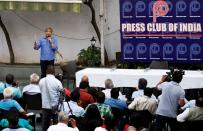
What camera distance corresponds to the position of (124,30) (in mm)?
17828

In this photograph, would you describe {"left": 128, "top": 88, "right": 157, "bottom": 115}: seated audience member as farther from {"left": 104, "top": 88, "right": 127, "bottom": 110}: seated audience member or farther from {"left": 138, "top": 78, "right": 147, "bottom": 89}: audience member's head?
{"left": 138, "top": 78, "right": 147, "bottom": 89}: audience member's head

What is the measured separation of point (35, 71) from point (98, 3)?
301cm

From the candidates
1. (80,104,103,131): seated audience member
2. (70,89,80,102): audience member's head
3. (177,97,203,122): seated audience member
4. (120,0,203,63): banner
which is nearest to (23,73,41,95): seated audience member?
(70,89,80,102): audience member's head

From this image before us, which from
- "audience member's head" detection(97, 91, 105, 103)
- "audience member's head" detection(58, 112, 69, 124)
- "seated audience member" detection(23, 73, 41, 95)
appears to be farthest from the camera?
"seated audience member" detection(23, 73, 41, 95)

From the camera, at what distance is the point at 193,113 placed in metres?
9.76

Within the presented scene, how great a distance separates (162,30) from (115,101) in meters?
6.83

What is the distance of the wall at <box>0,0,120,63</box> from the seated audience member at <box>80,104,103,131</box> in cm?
1031

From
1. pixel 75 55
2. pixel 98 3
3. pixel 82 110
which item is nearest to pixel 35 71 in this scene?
pixel 75 55

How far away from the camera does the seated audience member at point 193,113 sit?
9742 millimetres

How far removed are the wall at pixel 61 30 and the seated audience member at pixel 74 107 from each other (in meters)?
9.52

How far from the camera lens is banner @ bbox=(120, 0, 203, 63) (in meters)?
17.2

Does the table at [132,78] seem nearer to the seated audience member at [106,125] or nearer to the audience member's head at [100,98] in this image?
the audience member's head at [100,98]

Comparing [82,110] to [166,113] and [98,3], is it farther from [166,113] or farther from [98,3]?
[98,3]

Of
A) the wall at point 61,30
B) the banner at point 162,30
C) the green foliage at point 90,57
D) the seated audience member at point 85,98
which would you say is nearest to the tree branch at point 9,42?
the wall at point 61,30
